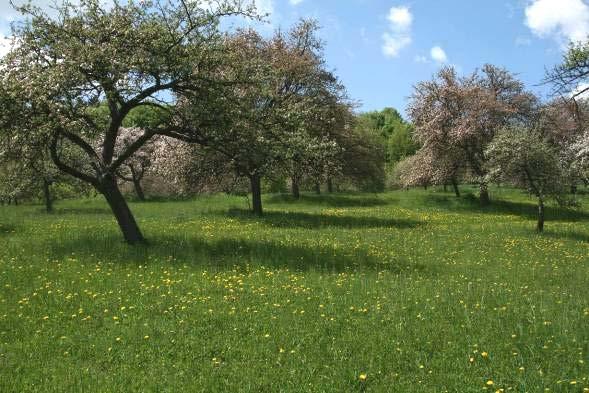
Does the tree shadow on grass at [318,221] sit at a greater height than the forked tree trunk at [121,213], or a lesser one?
lesser

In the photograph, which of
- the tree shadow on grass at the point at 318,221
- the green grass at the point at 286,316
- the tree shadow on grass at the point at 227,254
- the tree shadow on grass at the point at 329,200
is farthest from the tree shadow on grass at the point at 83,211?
the tree shadow on grass at the point at 227,254

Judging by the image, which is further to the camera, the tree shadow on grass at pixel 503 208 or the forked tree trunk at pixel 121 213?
the tree shadow on grass at pixel 503 208

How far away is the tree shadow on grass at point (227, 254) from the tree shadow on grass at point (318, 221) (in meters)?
8.48

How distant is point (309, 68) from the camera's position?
109ft

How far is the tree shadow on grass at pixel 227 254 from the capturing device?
1514 cm

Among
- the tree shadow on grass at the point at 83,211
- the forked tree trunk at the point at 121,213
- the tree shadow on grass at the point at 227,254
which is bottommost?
the tree shadow on grass at the point at 227,254

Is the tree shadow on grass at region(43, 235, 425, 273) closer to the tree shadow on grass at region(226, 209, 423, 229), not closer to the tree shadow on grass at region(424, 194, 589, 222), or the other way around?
the tree shadow on grass at region(226, 209, 423, 229)

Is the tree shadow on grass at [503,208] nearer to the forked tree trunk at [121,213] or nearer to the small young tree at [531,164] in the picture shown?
the small young tree at [531,164]

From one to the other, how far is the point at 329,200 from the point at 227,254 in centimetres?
2908

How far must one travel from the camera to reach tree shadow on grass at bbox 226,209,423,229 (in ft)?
89.6

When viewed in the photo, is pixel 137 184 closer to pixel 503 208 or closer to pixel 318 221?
pixel 318 221

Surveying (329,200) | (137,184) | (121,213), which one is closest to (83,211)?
(137,184)

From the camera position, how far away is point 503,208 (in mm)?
42281

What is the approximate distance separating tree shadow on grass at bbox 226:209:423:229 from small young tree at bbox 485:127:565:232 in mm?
5569
